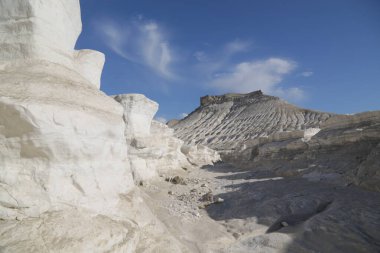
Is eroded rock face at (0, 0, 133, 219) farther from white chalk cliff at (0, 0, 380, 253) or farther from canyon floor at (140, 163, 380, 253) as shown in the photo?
canyon floor at (140, 163, 380, 253)

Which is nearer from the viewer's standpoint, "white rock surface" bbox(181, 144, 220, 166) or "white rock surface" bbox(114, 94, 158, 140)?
"white rock surface" bbox(114, 94, 158, 140)

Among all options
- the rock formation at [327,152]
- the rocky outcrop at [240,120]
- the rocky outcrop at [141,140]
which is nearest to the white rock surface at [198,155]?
the rock formation at [327,152]

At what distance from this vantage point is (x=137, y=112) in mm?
9969

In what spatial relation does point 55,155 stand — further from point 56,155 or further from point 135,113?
point 135,113

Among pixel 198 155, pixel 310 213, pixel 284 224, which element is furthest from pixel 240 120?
pixel 284 224

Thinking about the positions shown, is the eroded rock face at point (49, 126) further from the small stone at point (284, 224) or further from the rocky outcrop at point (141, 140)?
the rocky outcrop at point (141, 140)

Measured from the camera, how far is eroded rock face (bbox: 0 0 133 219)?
11.1 ft

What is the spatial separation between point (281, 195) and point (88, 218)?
5505mm

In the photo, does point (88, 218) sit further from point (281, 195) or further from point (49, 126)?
point (281, 195)

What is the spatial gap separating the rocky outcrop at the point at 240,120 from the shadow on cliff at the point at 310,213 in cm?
1942

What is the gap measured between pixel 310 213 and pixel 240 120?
40.1 m

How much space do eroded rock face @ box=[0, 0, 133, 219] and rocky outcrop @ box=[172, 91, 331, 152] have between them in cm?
2314

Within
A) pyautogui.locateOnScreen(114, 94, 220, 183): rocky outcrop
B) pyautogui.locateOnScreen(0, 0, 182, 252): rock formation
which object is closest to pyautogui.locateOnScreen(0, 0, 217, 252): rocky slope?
pyautogui.locateOnScreen(0, 0, 182, 252): rock formation

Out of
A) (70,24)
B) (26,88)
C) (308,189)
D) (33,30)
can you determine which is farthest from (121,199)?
(308,189)
